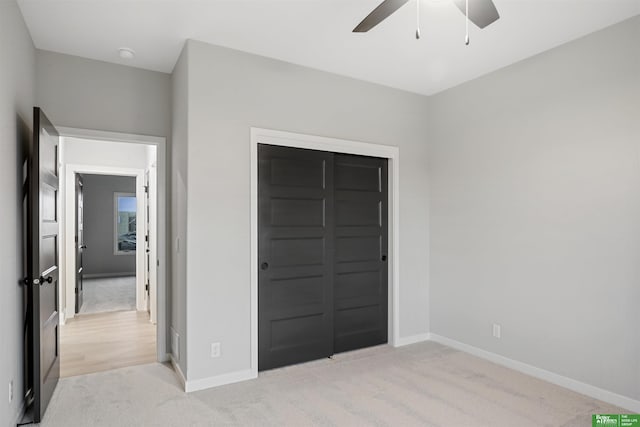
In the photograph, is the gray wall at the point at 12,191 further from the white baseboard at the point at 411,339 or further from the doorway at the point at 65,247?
the white baseboard at the point at 411,339

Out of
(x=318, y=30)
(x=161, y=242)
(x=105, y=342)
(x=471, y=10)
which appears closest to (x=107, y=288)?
(x=105, y=342)

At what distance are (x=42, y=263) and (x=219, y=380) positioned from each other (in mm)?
1562

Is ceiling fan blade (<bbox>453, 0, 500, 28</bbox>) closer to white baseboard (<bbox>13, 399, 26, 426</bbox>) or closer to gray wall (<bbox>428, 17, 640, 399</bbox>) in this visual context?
gray wall (<bbox>428, 17, 640, 399</bbox>)

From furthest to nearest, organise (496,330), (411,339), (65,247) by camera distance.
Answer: (65,247), (411,339), (496,330)

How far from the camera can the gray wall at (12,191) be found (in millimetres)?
2145

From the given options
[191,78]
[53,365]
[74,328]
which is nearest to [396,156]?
[191,78]

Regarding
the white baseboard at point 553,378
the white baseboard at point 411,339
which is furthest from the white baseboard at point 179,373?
the white baseboard at point 553,378

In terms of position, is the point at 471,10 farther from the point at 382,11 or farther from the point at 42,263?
the point at 42,263

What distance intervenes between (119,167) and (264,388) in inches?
160

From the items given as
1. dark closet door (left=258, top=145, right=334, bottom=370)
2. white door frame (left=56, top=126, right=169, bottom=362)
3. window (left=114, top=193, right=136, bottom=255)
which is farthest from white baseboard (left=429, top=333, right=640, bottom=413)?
window (left=114, top=193, right=136, bottom=255)

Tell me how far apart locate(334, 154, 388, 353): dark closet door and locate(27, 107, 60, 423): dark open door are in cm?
237

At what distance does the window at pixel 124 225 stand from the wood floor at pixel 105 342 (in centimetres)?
462

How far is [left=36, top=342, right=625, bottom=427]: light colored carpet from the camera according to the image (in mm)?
2521

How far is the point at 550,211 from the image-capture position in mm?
3184
